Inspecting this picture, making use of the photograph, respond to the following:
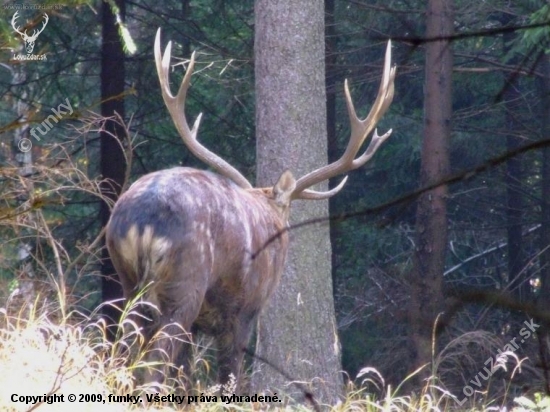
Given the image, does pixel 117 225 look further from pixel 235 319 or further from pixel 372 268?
pixel 372 268

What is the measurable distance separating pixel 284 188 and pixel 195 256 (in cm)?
185

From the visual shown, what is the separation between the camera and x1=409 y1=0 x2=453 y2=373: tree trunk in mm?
12078

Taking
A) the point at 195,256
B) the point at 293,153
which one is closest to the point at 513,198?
the point at 293,153

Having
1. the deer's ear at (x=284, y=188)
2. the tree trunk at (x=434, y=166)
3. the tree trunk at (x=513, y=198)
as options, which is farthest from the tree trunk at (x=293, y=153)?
the tree trunk at (x=513, y=198)

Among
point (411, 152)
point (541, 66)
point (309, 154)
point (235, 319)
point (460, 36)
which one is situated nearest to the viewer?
point (460, 36)

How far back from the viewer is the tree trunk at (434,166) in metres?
12.1

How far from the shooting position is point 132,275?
230 inches

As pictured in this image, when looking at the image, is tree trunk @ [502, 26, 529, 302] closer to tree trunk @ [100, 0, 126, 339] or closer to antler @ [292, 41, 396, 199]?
tree trunk @ [100, 0, 126, 339]

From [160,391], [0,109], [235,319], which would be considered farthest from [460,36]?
[0,109]

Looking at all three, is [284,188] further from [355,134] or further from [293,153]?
[293,153]

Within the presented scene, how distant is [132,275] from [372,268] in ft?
34.7

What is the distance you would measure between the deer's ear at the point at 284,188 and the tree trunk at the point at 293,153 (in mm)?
1034

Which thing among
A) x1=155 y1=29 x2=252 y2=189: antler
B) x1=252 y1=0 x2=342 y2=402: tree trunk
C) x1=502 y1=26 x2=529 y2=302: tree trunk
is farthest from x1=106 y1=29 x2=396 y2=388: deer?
x1=502 y1=26 x2=529 y2=302: tree trunk

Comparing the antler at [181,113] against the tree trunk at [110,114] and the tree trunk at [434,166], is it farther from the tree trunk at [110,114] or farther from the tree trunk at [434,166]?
the tree trunk at [110,114]
